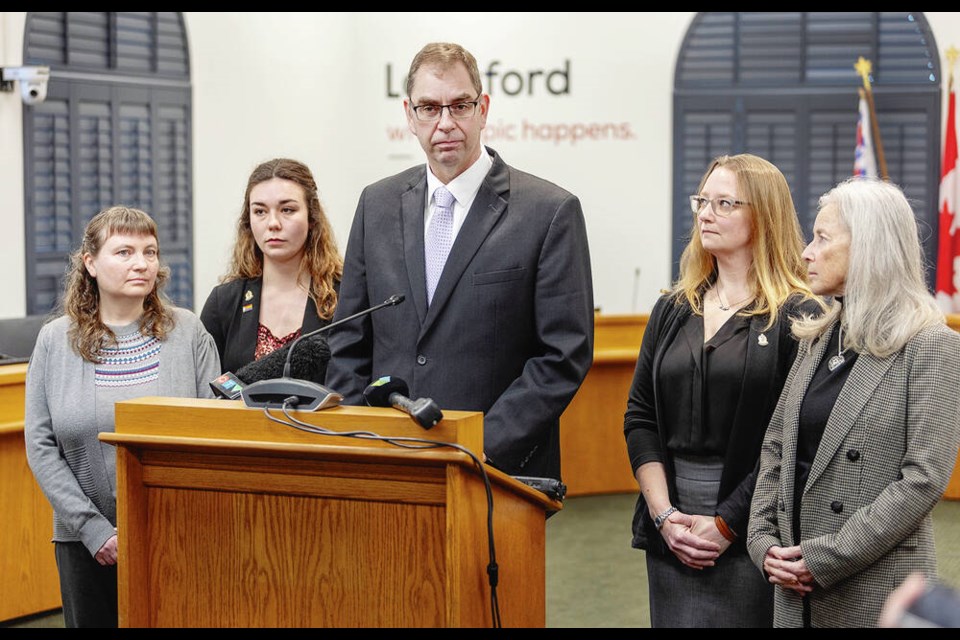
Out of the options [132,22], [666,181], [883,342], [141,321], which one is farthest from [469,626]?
[666,181]

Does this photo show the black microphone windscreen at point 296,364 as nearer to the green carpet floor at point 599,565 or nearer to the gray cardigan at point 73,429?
the gray cardigan at point 73,429

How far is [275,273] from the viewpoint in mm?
3271

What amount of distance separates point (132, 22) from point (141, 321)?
4.61m

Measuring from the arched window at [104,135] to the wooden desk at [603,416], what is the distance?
2.72m

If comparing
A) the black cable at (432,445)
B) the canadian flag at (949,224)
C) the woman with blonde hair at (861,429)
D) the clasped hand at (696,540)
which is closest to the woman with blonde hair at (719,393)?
the clasped hand at (696,540)

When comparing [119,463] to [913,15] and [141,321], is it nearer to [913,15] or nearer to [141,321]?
[141,321]

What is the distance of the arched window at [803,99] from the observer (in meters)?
7.77

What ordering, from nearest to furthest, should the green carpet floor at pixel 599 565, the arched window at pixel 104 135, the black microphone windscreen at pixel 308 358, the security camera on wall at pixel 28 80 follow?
the black microphone windscreen at pixel 308 358 → the green carpet floor at pixel 599 565 → the security camera on wall at pixel 28 80 → the arched window at pixel 104 135

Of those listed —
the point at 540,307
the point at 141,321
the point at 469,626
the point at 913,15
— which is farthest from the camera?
the point at 913,15

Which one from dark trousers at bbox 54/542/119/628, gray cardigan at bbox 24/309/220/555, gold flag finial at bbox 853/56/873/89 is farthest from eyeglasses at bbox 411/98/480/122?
gold flag finial at bbox 853/56/873/89

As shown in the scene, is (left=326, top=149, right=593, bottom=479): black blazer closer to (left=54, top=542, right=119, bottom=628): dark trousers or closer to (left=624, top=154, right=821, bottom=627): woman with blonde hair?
(left=624, top=154, right=821, bottom=627): woman with blonde hair

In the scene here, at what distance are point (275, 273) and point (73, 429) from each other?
2.46ft

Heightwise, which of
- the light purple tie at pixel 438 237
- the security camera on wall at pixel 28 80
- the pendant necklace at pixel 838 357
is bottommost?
the pendant necklace at pixel 838 357

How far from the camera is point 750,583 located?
266 centimetres
